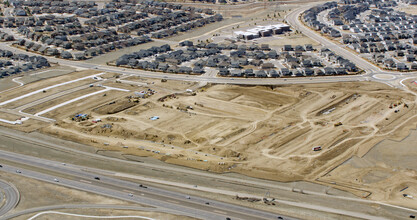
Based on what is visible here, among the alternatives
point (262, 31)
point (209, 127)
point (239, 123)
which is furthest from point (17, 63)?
point (262, 31)

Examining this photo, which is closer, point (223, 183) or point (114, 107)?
point (223, 183)

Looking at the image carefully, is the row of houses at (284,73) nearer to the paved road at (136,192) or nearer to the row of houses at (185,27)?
the paved road at (136,192)

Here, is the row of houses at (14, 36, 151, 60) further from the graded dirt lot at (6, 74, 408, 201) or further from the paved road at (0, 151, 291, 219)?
the paved road at (0, 151, 291, 219)

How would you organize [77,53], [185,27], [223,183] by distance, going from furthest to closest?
[185,27] → [77,53] → [223,183]

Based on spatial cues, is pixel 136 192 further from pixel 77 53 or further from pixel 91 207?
pixel 77 53

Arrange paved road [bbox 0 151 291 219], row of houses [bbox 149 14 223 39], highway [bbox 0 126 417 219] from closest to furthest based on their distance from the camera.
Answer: paved road [bbox 0 151 291 219]
highway [bbox 0 126 417 219]
row of houses [bbox 149 14 223 39]

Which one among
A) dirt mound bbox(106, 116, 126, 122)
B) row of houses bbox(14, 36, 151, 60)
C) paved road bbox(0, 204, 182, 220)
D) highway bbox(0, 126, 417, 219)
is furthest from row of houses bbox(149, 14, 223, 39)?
paved road bbox(0, 204, 182, 220)

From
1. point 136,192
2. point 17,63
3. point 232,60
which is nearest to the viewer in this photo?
point 136,192

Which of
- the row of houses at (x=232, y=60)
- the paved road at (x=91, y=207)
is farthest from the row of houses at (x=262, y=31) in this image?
the paved road at (x=91, y=207)
